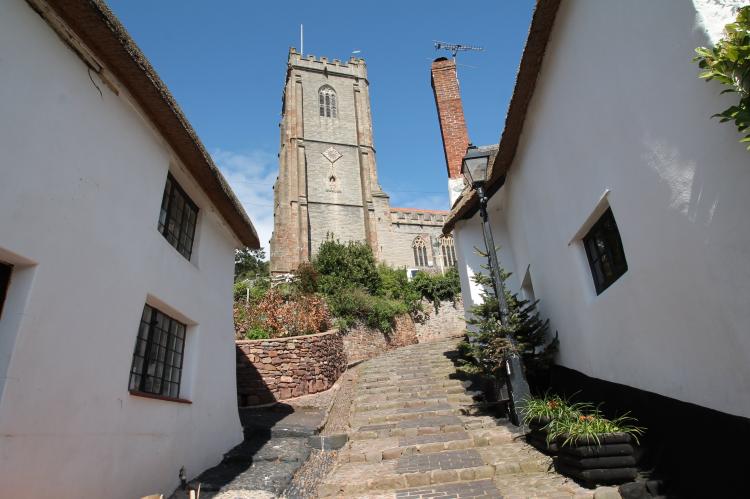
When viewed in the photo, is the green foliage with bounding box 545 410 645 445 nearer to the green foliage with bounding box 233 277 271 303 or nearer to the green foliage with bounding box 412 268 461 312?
the green foliage with bounding box 233 277 271 303

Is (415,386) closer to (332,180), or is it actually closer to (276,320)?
(276,320)

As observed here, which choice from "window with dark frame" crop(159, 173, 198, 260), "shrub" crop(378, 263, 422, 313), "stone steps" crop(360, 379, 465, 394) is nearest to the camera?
"window with dark frame" crop(159, 173, 198, 260)

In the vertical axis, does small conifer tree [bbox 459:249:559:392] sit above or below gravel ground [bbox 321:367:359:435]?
above

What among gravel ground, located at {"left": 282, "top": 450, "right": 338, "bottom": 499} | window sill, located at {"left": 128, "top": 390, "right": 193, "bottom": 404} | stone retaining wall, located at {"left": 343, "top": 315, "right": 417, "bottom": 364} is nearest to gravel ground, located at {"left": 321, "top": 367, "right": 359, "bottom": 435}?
gravel ground, located at {"left": 282, "top": 450, "right": 338, "bottom": 499}

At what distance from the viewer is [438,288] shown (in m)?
22.6

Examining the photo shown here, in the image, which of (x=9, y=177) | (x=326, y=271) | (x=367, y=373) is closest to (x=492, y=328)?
(x=9, y=177)

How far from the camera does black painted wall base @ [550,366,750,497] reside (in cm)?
275

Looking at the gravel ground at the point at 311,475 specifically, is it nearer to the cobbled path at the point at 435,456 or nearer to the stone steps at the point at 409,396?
the cobbled path at the point at 435,456

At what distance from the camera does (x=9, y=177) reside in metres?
2.90

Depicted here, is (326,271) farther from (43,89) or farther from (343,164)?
(43,89)

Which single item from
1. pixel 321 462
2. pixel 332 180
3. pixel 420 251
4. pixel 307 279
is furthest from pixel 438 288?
pixel 332 180

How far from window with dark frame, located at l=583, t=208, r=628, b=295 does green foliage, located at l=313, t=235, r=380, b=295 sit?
677 inches

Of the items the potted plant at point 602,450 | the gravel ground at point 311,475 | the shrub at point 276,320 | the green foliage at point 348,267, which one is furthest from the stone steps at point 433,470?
the green foliage at point 348,267

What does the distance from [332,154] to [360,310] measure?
23161 mm
